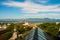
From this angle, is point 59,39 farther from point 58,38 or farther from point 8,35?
point 8,35

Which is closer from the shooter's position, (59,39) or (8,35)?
(59,39)

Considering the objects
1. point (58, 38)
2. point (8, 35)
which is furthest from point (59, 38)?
point (8, 35)

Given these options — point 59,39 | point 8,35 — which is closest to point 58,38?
point 59,39

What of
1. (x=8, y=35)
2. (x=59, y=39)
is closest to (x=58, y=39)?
(x=59, y=39)

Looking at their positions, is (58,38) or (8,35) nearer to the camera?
(58,38)

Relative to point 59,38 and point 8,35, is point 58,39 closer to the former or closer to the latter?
point 59,38

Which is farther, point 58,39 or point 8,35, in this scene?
point 8,35

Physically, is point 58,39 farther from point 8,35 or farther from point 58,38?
point 8,35
